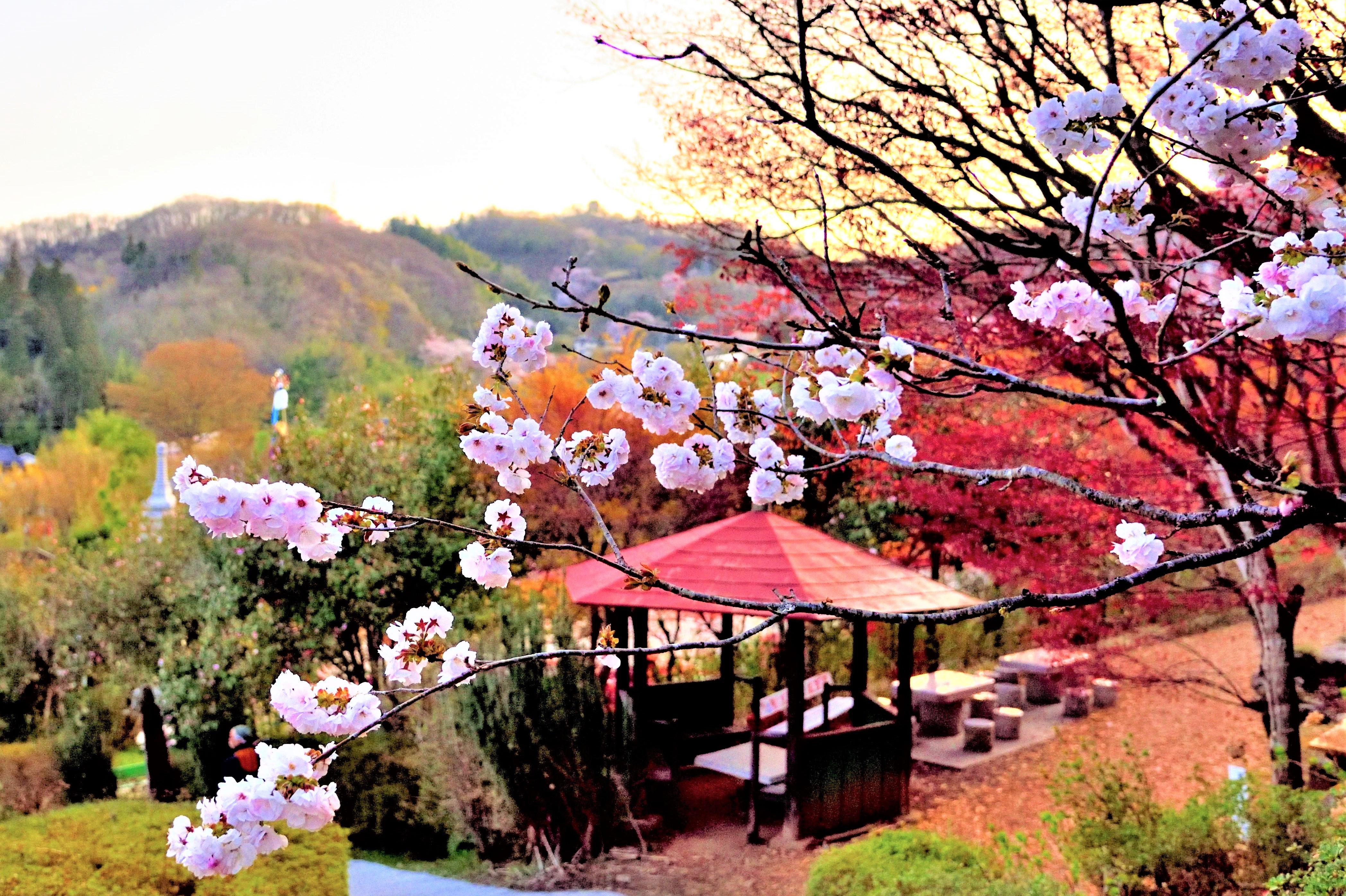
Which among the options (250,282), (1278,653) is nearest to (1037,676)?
(1278,653)

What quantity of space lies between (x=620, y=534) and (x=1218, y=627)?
7.52 meters

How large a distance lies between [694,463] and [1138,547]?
106 cm

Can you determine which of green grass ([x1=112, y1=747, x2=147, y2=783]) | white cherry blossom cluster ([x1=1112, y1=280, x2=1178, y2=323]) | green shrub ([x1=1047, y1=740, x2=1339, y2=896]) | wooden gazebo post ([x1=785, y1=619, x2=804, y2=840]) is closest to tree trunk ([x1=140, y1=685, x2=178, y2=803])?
green grass ([x1=112, y1=747, x2=147, y2=783])

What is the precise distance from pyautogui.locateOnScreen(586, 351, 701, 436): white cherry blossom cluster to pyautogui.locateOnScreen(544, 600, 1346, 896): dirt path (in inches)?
106

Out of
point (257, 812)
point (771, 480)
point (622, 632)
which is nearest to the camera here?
point (257, 812)

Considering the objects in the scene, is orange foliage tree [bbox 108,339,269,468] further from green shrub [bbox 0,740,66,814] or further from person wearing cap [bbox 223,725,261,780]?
person wearing cap [bbox 223,725,261,780]

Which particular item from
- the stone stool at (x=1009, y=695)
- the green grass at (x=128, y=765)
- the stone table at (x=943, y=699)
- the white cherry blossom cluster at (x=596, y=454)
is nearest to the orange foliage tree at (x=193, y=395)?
the green grass at (x=128, y=765)

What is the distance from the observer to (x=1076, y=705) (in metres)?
9.05

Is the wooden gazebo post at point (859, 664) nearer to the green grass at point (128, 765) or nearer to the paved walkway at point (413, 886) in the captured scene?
the paved walkway at point (413, 886)

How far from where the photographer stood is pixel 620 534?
35.6 feet

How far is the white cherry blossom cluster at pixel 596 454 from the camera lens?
2648mm

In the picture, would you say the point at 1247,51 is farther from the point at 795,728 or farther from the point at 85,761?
the point at 85,761

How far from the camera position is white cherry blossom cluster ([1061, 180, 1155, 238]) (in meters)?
2.25

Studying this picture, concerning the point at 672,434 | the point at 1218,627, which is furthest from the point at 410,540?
the point at 1218,627
